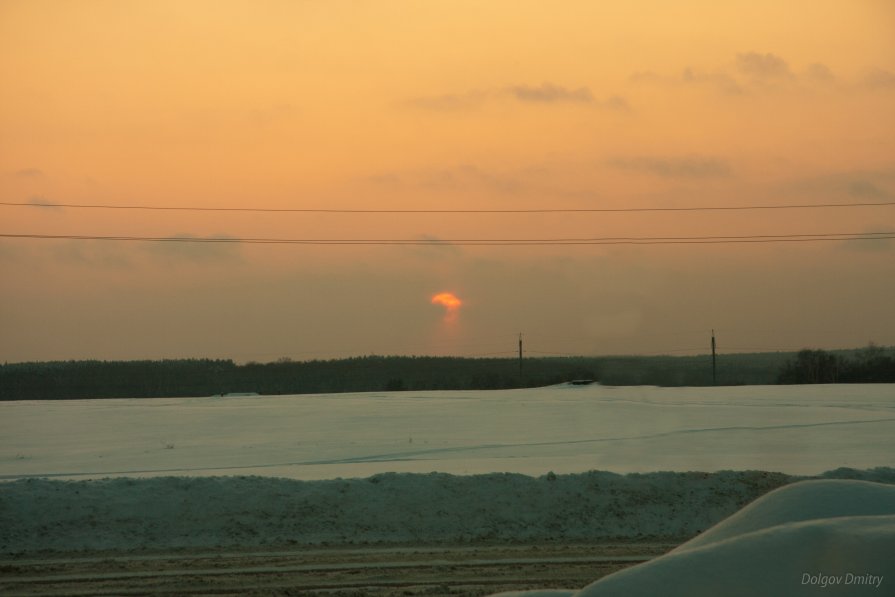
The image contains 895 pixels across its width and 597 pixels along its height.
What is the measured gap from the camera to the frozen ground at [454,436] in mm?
14594

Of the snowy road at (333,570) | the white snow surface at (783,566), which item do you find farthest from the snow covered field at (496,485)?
the snowy road at (333,570)

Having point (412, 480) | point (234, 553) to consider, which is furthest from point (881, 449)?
point (234, 553)

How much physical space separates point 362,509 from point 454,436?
285 inches

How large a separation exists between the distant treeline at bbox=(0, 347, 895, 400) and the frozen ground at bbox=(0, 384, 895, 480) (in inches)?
1028

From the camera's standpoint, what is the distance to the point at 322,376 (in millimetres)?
71250

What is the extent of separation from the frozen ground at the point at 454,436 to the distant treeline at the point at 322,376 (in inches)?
1028

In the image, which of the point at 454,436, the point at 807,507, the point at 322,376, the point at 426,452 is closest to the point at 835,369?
the point at 322,376

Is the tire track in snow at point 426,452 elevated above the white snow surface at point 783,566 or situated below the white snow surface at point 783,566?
below

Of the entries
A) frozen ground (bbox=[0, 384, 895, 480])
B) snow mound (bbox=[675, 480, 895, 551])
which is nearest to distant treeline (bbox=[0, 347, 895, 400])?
frozen ground (bbox=[0, 384, 895, 480])

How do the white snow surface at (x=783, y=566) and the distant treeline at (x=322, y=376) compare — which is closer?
the white snow surface at (x=783, y=566)

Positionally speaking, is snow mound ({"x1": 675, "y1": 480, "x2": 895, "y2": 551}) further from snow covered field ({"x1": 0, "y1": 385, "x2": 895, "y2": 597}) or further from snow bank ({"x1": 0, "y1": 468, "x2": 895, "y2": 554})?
snow bank ({"x1": 0, "y1": 468, "x2": 895, "y2": 554})

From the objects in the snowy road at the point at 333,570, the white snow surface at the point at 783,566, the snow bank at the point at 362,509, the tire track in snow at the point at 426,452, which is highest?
the white snow surface at the point at 783,566

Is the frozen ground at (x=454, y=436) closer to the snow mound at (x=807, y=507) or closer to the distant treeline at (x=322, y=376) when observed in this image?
the snow mound at (x=807, y=507)

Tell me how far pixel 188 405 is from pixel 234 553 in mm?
19602
